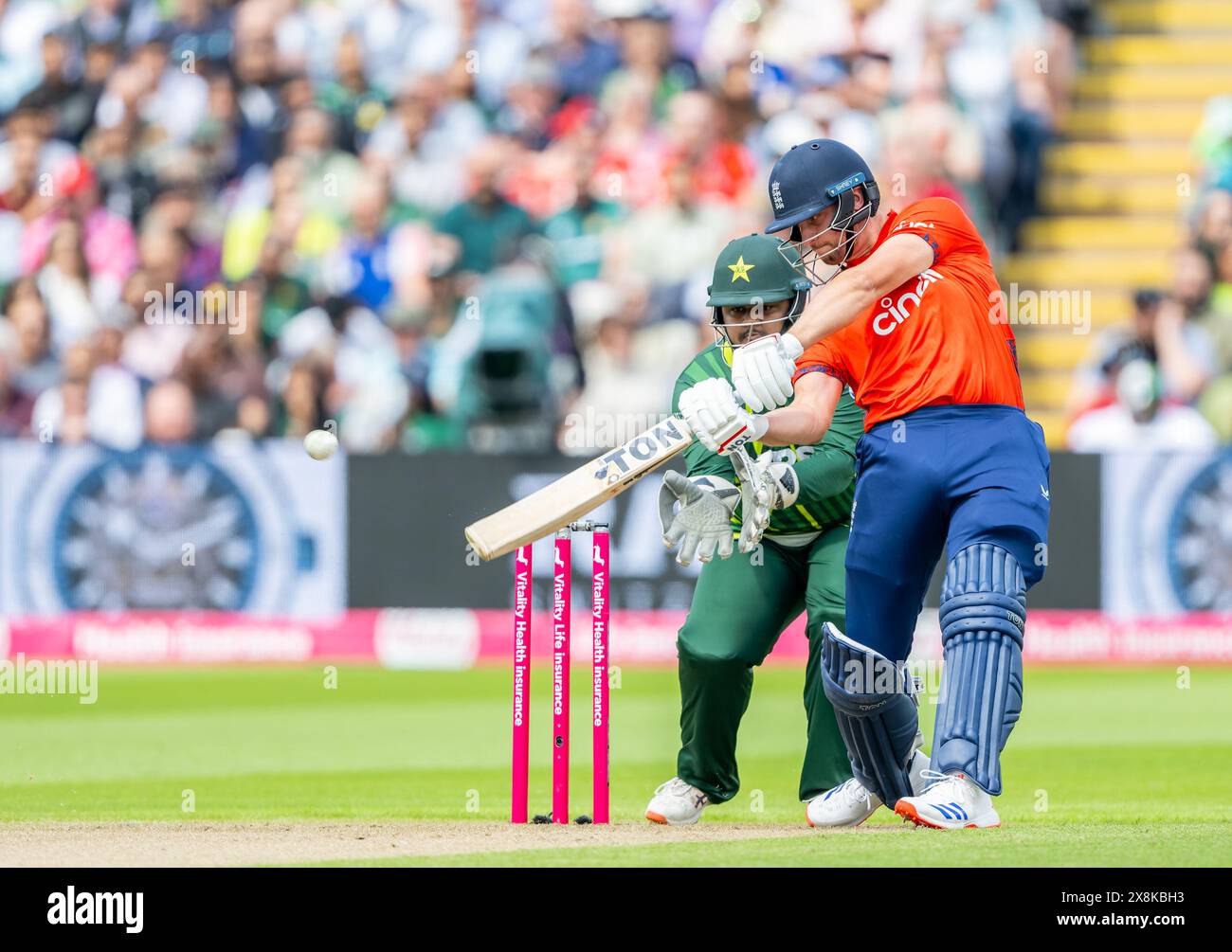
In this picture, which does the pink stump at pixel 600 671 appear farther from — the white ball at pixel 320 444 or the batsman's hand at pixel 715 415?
the batsman's hand at pixel 715 415

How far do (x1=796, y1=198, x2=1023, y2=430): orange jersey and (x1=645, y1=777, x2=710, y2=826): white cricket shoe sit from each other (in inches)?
60.4

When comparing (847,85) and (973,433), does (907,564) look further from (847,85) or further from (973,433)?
(847,85)

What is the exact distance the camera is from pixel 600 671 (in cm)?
707

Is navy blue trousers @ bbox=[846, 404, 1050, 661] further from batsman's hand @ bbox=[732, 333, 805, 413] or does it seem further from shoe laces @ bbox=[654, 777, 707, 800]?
shoe laces @ bbox=[654, 777, 707, 800]

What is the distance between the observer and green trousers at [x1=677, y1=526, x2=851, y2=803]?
7012 mm

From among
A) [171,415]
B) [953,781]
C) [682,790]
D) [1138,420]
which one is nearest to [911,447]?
[953,781]

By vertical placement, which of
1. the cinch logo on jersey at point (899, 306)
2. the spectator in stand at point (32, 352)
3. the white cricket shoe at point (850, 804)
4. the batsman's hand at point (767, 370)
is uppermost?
the spectator in stand at point (32, 352)

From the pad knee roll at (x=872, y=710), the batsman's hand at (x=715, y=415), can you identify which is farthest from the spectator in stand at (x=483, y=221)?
the batsman's hand at (x=715, y=415)

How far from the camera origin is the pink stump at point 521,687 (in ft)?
23.2

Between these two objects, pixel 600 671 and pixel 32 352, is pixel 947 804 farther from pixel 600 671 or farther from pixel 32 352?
pixel 32 352

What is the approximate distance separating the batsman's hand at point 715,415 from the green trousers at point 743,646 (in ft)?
3.63
